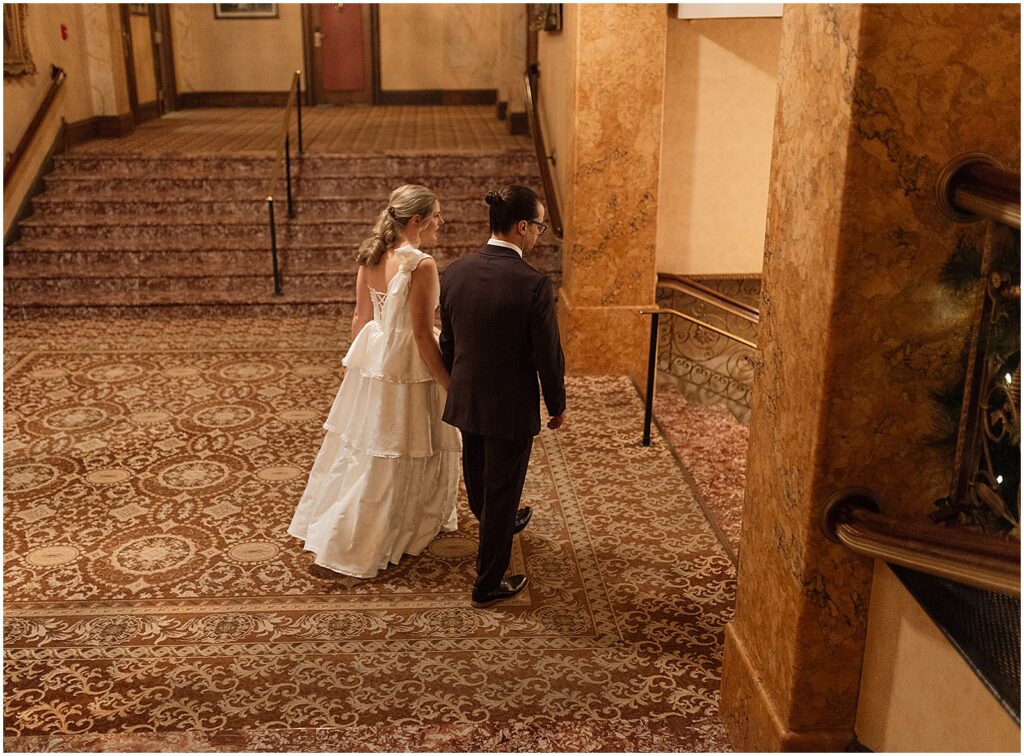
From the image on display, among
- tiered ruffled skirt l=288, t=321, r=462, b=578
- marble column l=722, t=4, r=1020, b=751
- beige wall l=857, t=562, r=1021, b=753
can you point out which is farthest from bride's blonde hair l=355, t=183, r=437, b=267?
beige wall l=857, t=562, r=1021, b=753

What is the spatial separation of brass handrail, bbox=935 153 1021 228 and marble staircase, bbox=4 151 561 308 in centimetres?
689

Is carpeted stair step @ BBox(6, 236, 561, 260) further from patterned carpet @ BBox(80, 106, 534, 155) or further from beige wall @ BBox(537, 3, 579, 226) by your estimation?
patterned carpet @ BBox(80, 106, 534, 155)

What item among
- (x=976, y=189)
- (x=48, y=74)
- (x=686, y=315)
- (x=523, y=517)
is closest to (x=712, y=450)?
(x=686, y=315)

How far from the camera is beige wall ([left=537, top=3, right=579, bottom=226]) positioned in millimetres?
7136

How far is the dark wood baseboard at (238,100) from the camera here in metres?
16.3

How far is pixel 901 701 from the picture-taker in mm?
2492

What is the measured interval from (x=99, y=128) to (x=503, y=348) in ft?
32.6

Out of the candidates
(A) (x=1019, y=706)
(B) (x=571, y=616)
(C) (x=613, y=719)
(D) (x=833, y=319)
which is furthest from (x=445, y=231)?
(A) (x=1019, y=706)

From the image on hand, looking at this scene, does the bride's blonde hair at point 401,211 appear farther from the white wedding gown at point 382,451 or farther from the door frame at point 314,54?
the door frame at point 314,54

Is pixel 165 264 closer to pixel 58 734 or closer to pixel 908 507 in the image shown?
pixel 58 734

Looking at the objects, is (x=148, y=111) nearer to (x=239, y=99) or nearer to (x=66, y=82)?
(x=239, y=99)

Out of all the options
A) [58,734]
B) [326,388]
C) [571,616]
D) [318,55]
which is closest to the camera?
[58,734]

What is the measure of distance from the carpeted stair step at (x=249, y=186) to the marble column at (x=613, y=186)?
311 centimetres

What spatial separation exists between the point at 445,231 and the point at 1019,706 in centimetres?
842
